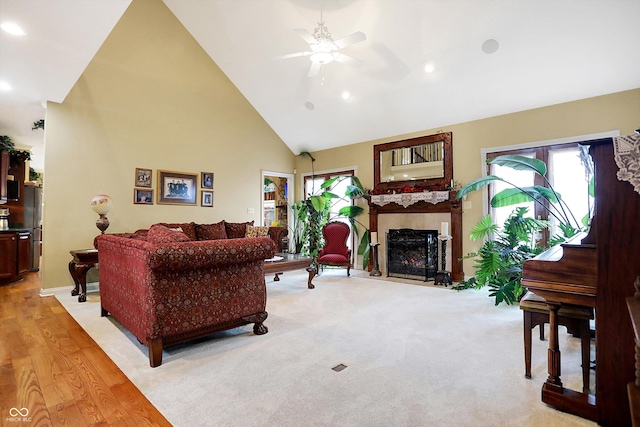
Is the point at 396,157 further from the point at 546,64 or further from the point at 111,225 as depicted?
the point at 111,225

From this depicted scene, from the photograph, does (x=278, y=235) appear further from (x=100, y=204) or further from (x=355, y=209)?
(x=100, y=204)

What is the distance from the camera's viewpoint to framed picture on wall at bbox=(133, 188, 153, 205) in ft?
17.8

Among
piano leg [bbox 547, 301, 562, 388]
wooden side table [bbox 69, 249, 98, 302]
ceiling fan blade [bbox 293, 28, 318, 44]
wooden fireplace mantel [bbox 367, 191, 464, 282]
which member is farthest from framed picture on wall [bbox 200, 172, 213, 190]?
piano leg [bbox 547, 301, 562, 388]

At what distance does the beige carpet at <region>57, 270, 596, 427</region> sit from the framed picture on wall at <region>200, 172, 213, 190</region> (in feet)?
10.4

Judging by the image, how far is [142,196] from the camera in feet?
18.1

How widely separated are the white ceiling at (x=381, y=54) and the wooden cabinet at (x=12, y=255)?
2.09 m

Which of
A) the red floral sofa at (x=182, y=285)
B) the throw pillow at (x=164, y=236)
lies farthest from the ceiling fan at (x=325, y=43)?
the throw pillow at (x=164, y=236)

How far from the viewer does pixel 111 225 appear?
5164 millimetres

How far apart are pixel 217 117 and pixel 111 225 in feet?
9.64

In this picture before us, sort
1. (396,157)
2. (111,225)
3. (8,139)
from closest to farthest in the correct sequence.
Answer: (111,225) → (8,139) → (396,157)

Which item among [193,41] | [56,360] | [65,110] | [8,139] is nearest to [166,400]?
[56,360]

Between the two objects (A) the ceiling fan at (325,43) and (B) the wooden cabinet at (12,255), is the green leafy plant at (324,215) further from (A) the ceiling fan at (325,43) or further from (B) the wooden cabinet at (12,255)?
(B) the wooden cabinet at (12,255)

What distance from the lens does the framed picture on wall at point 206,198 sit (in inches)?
248

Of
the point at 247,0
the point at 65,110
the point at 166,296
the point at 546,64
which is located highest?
the point at 247,0
